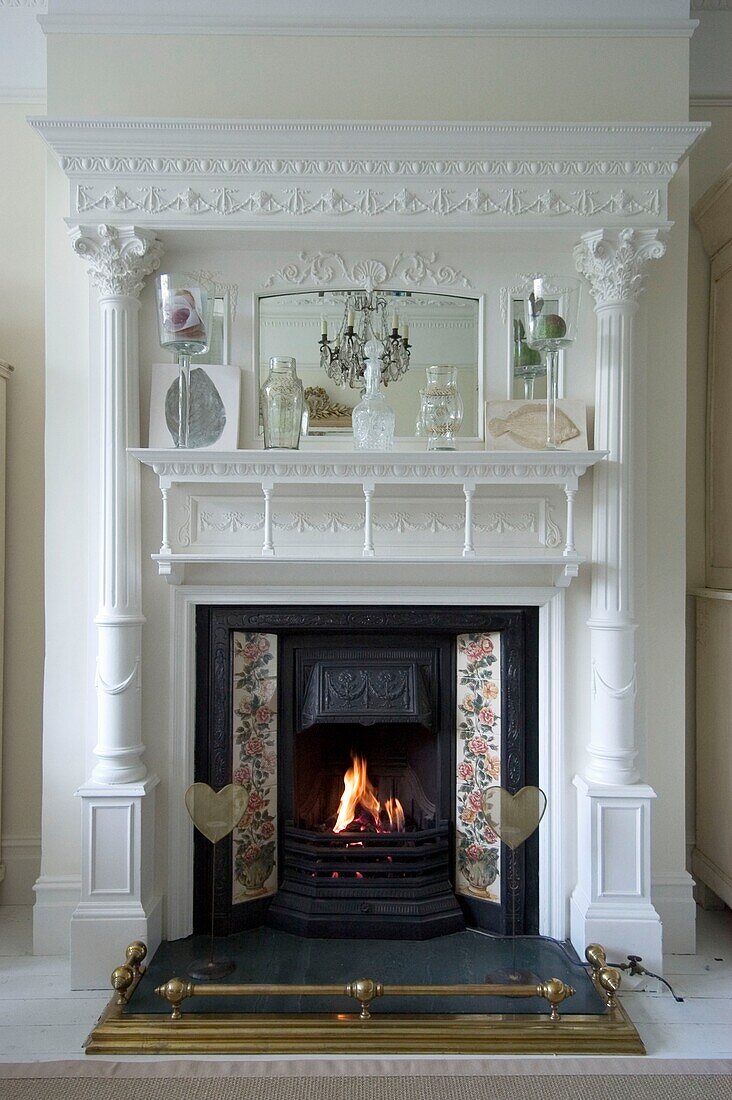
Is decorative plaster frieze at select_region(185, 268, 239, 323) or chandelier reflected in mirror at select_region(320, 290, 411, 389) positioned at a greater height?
decorative plaster frieze at select_region(185, 268, 239, 323)

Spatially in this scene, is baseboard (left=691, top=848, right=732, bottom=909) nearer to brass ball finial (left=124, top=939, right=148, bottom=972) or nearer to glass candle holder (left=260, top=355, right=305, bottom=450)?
brass ball finial (left=124, top=939, right=148, bottom=972)

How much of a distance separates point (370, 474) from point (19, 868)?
1.93m

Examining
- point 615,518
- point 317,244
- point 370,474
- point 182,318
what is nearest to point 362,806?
point 370,474

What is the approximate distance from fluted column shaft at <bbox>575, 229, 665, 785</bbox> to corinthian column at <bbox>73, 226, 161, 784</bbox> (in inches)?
54.5

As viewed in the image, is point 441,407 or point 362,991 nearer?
point 362,991

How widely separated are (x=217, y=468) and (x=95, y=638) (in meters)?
0.70

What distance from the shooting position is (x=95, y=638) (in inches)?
101

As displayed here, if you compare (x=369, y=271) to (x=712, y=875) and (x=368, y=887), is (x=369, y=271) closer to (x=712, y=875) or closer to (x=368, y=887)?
(x=368, y=887)

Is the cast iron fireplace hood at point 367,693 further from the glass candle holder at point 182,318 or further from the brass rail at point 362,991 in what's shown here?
the glass candle holder at point 182,318

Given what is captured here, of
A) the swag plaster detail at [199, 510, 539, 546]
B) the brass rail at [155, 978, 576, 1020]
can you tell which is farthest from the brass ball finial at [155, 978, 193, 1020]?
the swag plaster detail at [199, 510, 539, 546]

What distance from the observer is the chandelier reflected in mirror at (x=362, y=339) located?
254 centimetres

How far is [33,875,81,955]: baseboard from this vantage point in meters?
2.51

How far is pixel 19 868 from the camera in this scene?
2.90m

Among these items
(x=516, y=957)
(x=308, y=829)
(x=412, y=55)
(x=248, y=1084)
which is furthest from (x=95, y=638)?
(x=412, y=55)
